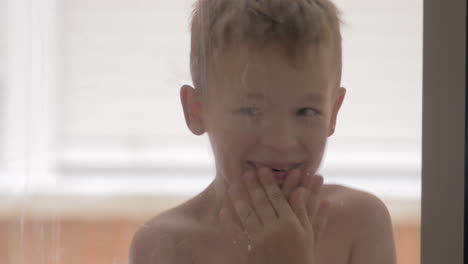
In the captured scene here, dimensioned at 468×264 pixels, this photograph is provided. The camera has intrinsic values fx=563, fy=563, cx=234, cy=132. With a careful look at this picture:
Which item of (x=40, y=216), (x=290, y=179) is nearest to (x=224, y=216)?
(x=290, y=179)

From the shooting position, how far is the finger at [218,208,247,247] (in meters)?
0.44

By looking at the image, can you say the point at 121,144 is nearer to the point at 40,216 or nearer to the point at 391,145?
the point at 40,216

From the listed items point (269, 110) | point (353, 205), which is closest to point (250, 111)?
point (269, 110)

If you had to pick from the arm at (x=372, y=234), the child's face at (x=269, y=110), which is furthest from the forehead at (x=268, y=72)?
the arm at (x=372, y=234)

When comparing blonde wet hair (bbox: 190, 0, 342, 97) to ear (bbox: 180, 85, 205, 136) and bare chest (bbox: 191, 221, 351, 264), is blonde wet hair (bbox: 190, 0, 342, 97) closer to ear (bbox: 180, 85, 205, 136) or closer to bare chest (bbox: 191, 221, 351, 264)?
ear (bbox: 180, 85, 205, 136)

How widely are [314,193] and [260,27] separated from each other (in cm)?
14

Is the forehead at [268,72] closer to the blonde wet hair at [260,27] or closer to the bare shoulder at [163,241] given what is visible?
the blonde wet hair at [260,27]

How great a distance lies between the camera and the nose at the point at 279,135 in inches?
16.6

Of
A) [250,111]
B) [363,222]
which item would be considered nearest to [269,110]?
[250,111]

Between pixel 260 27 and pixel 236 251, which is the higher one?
pixel 260 27

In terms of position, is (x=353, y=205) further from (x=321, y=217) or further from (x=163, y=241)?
(x=163, y=241)

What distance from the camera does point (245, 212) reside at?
1.44ft

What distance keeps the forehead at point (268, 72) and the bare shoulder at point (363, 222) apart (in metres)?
0.09

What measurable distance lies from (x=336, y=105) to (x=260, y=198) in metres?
0.10
